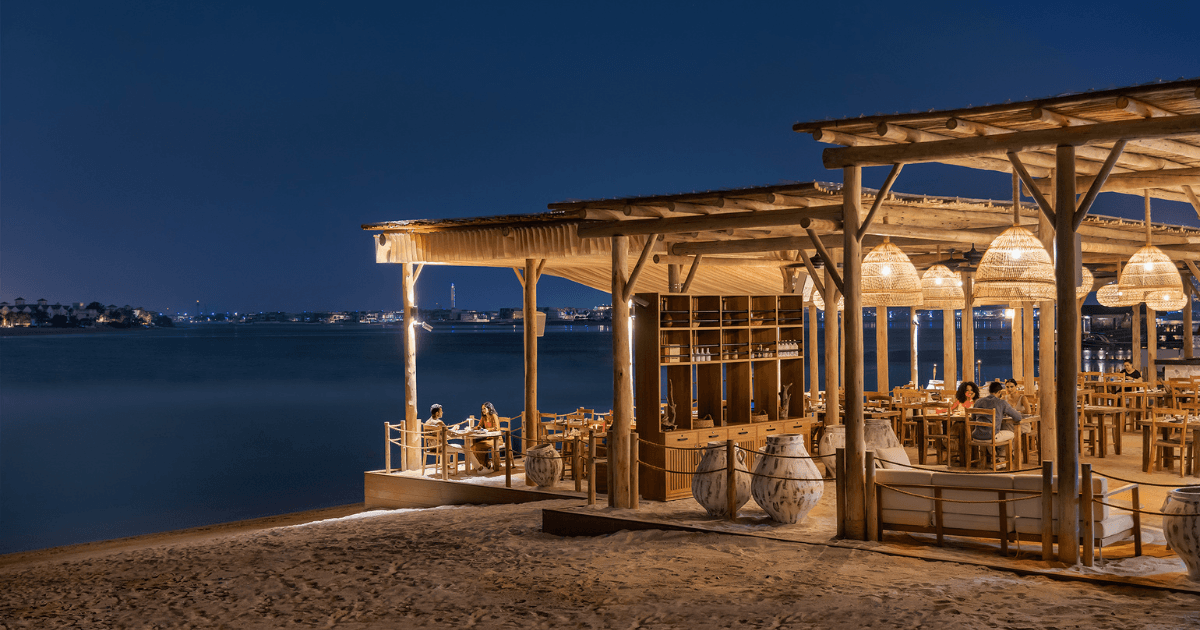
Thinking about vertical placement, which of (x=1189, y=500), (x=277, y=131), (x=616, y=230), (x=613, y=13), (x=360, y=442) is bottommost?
(x=360, y=442)

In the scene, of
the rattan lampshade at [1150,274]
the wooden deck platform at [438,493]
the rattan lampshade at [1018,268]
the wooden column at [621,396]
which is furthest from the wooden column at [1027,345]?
the wooden deck platform at [438,493]

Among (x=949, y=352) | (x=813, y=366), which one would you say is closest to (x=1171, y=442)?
(x=949, y=352)

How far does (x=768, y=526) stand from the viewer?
783 cm

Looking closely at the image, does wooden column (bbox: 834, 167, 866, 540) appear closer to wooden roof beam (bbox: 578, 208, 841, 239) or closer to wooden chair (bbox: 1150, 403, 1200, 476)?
wooden roof beam (bbox: 578, 208, 841, 239)

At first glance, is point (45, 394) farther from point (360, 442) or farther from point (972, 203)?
point (972, 203)

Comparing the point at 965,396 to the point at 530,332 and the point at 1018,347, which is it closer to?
the point at 530,332

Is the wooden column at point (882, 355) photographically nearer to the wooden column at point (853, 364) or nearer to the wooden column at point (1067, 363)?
the wooden column at point (853, 364)

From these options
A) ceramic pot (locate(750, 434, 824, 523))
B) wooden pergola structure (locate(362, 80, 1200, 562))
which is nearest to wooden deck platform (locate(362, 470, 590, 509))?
wooden pergola structure (locate(362, 80, 1200, 562))

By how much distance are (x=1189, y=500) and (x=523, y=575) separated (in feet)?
15.4

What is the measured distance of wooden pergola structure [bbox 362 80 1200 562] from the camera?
236 inches

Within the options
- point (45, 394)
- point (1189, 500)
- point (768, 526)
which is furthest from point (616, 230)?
point (45, 394)

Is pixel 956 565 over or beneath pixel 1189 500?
beneath

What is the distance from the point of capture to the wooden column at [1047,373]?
27.3 feet

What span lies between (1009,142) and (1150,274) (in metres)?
4.87
